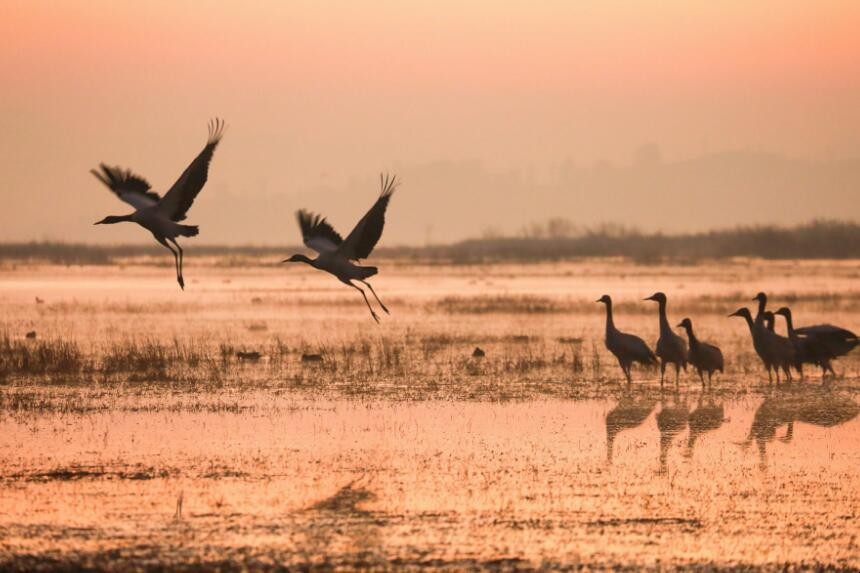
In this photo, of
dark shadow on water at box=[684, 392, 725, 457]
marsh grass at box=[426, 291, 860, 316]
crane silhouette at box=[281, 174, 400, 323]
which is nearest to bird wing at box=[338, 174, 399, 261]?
crane silhouette at box=[281, 174, 400, 323]

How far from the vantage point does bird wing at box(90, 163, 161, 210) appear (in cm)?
1573

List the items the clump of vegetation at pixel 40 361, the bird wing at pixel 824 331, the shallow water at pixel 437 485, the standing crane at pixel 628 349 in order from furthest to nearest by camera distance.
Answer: the bird wing at pixel 824 331 < the clump of vegetation at pixel 40 361 < the standing crane at pixel 628 349 < the shallow water at pixel 437 485

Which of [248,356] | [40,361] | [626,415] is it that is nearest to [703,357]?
[626,415]

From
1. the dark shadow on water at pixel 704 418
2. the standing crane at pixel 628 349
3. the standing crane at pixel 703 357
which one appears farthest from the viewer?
the standing crane at pixel 628 349

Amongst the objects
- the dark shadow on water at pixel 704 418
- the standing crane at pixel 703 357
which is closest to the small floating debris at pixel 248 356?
the standing crane at pixel 703 357

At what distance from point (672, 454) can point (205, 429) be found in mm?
4422

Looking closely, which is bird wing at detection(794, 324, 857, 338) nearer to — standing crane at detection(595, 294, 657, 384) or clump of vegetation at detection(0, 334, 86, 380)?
standing crane at detection(595, 294, 657, 384)

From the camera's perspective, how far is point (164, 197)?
49.2 feet

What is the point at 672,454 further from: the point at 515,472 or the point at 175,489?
the point at 175,489

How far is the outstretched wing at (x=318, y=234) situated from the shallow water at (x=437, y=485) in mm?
2085

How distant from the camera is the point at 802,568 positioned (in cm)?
834

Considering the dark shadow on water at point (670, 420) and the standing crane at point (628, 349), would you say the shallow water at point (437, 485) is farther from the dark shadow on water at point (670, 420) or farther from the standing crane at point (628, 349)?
the standing crane at point (628, 349)

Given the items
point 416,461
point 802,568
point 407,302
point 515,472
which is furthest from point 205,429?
point 407,302

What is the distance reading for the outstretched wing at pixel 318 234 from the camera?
1689 cm
